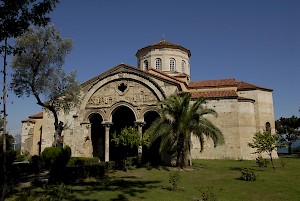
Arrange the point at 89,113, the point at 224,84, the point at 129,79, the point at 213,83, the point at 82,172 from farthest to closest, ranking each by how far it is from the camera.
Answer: the point at 213,83
the point at 224,84
the point at 89,113
the point at 129,79
the point at 82,172

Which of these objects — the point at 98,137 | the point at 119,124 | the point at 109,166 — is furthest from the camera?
the point at 119,124

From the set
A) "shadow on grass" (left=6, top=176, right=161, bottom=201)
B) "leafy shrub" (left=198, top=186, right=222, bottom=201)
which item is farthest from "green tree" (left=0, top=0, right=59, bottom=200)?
"leafy shrub" (left=198, top=186, right=222, bottom=201)

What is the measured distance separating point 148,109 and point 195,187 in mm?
12005

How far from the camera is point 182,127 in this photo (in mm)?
21844

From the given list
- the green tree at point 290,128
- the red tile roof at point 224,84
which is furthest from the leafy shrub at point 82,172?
the green tree at point 290,128

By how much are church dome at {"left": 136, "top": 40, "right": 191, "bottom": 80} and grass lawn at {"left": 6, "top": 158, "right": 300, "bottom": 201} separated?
670 inches

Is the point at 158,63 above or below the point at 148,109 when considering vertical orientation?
above

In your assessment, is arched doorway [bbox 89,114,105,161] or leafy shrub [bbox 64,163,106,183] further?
arched doorway [bbox 89,114,105,161]

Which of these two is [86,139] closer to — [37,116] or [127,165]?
[127,165]

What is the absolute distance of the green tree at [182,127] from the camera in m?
22.0

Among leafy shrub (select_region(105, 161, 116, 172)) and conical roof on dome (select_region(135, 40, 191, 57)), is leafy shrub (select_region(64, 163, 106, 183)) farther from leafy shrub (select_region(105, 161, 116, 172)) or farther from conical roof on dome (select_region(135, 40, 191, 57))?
conical roof on dome (select_region(135, 40, 191, 57))

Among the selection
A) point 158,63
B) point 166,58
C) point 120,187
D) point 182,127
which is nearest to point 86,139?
point 182,127

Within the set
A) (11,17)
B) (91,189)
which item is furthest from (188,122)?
(11,17)

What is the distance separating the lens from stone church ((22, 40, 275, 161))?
27203mm
